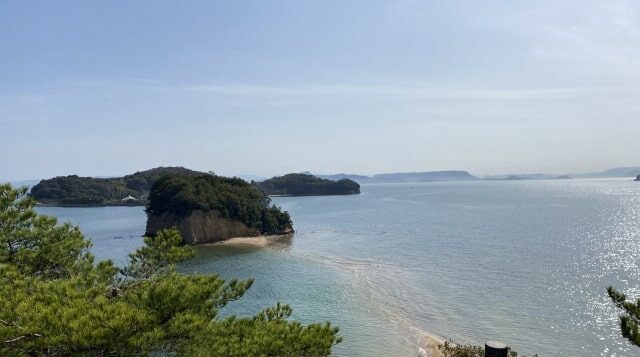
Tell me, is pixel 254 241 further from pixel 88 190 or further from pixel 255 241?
pixel 88 190

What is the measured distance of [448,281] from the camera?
134 ft

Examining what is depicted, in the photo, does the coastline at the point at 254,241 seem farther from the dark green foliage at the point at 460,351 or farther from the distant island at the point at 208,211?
the dark green foliage at the point at 460,351

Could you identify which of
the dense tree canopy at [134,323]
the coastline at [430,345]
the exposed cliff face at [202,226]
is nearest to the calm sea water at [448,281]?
the coastline at [430,345]

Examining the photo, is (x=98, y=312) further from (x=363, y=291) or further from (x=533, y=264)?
(x=533, y=264)

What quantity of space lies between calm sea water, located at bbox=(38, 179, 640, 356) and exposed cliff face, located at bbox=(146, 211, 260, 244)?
5.52 metres

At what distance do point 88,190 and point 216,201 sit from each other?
121 meters

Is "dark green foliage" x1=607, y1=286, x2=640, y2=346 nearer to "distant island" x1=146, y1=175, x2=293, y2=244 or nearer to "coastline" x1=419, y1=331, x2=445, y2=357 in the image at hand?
"coastline" x1=419, y1=331, x2=445, y2=357

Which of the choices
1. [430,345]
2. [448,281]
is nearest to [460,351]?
[430,345]

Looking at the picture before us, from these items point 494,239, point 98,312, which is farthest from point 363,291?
point 494,239

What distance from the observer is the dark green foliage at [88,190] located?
157 meters

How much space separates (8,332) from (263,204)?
76.5 metres

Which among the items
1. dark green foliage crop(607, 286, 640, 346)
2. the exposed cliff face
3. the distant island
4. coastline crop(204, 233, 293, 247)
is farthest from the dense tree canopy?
the distant island

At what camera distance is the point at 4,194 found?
16.0 metres

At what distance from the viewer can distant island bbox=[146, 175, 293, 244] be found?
224 ft
